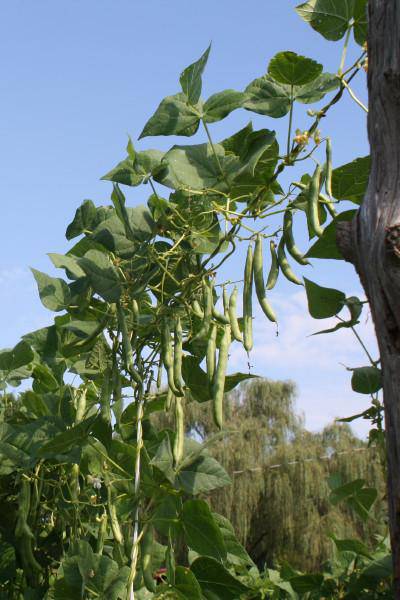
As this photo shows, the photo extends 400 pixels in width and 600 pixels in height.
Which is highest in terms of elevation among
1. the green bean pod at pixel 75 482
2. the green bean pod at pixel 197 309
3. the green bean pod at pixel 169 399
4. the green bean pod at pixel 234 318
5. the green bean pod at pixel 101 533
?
the green bean pod at pixel 197 309

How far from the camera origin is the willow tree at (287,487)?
10789 mm

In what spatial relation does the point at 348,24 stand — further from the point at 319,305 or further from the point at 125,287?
the point at 125,287

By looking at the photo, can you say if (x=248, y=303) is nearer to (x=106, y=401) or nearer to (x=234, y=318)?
(x=234, y=318)

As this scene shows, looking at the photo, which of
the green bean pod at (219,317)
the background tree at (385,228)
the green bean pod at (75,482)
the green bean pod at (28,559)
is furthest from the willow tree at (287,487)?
the background tree at (385,228)

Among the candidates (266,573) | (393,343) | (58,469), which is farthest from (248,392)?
(393,343)

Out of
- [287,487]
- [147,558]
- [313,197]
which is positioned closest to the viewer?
[313,197]

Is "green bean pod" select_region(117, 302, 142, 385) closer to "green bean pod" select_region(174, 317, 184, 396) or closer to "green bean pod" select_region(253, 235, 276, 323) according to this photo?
"green bean pod" select_region(174, 317, 184, 396)

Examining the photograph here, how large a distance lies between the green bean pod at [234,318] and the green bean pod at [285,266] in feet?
0.28

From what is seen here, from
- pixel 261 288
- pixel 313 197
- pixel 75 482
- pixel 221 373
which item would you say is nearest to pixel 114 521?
pixel 75 482

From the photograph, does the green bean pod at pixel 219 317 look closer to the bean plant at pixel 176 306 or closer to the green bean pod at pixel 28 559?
the bean plant at pixel 176 306

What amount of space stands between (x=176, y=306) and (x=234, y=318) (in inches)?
7.1

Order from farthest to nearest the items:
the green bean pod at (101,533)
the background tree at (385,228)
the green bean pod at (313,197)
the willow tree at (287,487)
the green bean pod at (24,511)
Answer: the willow tree at (287,487) → the green bean pod at (24,511) → the green bean pod at (101,533) → the green bean pod at (313,197) → the background tree at (385,228)

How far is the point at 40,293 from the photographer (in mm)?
1195

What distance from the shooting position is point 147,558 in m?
0.99
